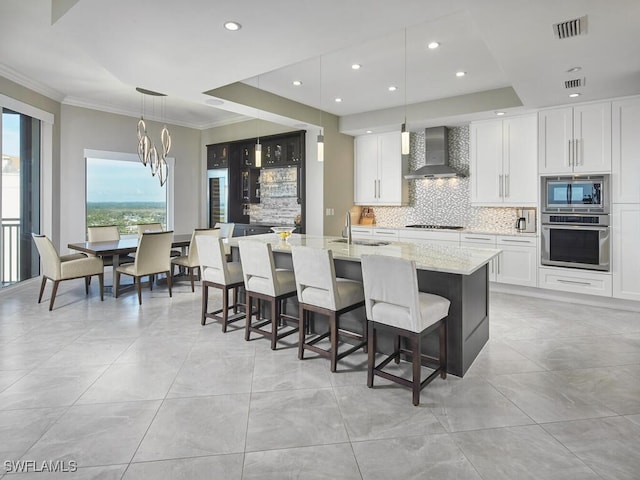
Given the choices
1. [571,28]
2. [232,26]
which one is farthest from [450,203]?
[232,26]

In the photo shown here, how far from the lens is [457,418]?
7.23 feet

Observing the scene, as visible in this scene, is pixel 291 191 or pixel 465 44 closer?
→ pixel 465 44

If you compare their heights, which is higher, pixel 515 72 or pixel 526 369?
pixel 515 72

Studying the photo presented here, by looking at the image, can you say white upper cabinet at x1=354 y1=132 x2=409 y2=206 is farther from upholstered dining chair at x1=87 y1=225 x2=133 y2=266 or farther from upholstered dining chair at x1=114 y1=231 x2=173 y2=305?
upholstered dining chair at x1=87 y1=225 x2=133 y2=266

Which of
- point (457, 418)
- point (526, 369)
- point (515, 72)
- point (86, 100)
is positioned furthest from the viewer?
point (86, 100)

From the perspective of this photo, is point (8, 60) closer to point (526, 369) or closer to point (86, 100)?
point (86, 100)

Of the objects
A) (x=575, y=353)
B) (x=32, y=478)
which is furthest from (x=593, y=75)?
(x=32, y=478)

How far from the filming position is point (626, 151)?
4348 mm

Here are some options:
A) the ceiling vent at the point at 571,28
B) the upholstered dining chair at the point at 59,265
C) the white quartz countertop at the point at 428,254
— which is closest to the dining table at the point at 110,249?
the upholstered dining chair at the point at 59,265

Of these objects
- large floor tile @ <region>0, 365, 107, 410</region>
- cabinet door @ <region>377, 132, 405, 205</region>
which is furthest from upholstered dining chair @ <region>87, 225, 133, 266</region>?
cabinet door @ <region>377, 132, 405, 205</region>

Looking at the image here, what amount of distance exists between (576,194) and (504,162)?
106 centimetres

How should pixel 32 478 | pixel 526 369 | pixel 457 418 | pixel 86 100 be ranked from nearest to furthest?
pixel 32 478 → pixel 457 418 → pixel 526 369 → pixel 86 100

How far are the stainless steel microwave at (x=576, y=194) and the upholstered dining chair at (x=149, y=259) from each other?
5.03 meters

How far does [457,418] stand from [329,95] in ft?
15.0
